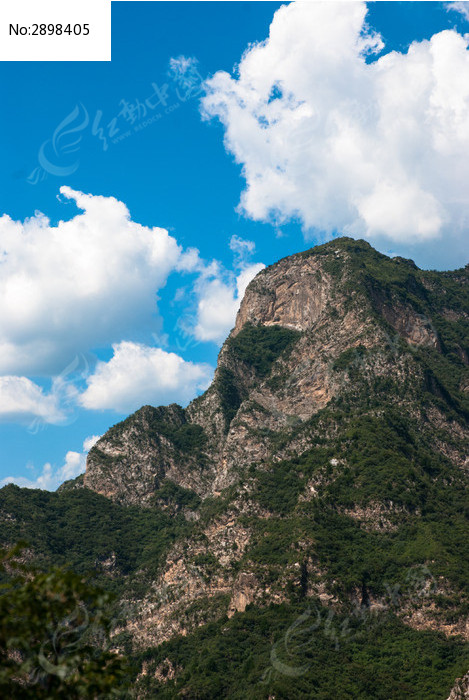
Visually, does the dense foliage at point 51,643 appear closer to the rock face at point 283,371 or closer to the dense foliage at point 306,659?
the dense foliage at point 306,659

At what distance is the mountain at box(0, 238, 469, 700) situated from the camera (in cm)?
8600

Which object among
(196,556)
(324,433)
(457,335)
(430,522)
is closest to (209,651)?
(196,556)

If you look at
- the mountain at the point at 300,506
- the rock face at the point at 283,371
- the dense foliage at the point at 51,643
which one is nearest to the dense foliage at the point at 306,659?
the mountain at the point at 300,506

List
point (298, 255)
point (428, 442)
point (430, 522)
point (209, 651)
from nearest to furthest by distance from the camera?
point (209, 651)
point (430, 522)
point (428, 442)
point (298, 255)

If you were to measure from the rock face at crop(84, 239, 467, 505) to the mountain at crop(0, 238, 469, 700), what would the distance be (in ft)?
1.69

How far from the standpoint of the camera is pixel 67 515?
14625 centimetres

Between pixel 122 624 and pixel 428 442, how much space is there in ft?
220

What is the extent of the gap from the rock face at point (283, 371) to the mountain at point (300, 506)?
0.51 m

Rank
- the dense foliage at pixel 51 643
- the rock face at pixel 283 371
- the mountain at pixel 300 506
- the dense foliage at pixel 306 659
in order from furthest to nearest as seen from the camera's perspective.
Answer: the rock face at pixel 283 371 < the mountain at pixel 300 506 < the dense foliage at pixel 306 659 < the dense foliage at pixel 51 643

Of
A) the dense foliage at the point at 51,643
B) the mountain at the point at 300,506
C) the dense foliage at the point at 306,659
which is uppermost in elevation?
the mountain at the point at 300,506

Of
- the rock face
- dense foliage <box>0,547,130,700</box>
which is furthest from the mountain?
dense foliage <box>0,547,130,700</box>

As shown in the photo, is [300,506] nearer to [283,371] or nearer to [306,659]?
[306,659]

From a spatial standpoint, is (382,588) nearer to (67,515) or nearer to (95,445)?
(67,515)

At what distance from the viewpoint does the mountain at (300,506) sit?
86.0m
